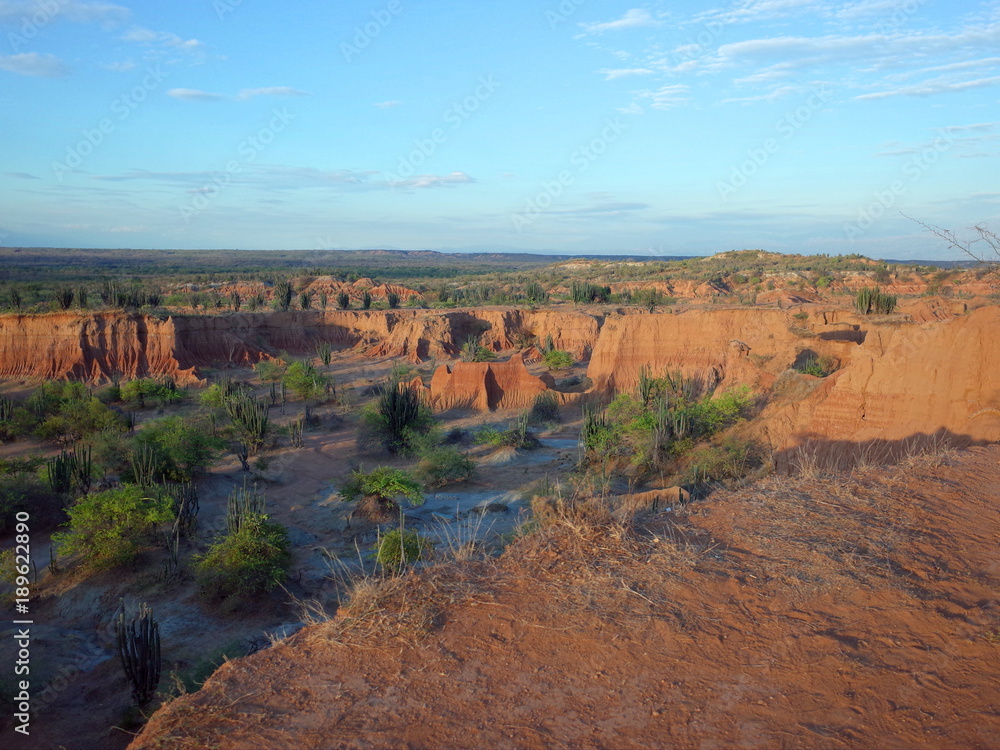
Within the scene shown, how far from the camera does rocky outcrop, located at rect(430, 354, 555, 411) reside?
23.7m

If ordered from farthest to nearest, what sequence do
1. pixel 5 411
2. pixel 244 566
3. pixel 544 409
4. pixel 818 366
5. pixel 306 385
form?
1. pixel 306 385
2. pixel 544 409
3. pixel 5 411
4. pixel 818 366
5. pixel 244 566

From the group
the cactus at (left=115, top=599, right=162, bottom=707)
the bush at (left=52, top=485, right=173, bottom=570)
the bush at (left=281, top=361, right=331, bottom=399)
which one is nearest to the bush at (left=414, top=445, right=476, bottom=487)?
the bush at (left=52, top=485, right=173, bottom=570)

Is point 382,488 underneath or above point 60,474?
underneath

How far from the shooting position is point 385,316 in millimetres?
38094

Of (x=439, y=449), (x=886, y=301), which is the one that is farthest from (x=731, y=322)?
(x=439, y=449)

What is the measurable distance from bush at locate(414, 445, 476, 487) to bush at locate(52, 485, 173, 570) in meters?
6.22

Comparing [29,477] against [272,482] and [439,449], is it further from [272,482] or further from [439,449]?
[439,449]

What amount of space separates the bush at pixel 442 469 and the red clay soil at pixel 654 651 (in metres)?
10.3

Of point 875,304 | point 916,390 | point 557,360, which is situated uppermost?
point 875,304

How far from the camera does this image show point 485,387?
77.6 ft

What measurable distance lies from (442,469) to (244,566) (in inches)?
269

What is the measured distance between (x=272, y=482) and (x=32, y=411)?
11.4 m

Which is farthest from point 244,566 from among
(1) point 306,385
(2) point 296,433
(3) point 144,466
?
(1) point 306,385

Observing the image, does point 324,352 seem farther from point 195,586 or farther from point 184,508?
point 195,586
